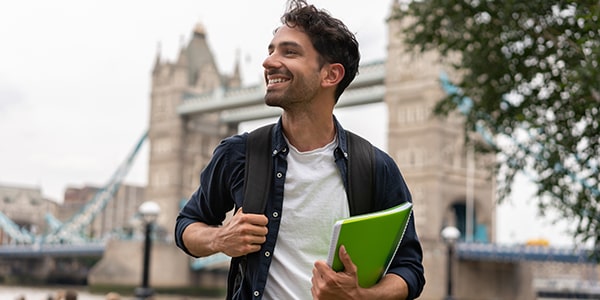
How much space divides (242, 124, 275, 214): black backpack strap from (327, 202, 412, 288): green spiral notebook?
0.27 meters

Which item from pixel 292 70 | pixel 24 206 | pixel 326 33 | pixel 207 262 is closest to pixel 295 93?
pixel 292 70

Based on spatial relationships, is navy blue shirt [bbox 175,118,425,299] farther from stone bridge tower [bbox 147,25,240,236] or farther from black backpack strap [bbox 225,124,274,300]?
stone bridge tower [bbox 147,25,240,236]

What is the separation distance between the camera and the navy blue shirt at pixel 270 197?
201 centimetres

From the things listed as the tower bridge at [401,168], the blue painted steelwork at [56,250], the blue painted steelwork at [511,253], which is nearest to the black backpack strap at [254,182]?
the tower bridge at [401,168]

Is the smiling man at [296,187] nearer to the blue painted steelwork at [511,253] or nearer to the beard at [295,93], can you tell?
the beard at [295,93]

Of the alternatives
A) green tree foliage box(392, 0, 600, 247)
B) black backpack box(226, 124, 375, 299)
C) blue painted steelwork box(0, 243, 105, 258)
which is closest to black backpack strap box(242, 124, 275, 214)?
black backpack box(226, 124, 375, 299)

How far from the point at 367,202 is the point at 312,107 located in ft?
0.81

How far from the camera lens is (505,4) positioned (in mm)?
9422

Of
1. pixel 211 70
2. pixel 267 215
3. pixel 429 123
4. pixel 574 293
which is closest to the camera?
pixel 267 215

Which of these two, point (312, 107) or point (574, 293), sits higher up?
point (312, 107)

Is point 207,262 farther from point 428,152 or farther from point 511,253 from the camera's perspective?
point 511,253

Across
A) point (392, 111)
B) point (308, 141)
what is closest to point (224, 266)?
point (392, 111)

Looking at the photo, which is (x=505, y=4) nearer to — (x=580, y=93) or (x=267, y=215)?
(x=580, y=93)

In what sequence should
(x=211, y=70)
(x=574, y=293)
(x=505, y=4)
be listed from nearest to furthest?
1. (x=505, y=4)
2. (x=574, y=293)
3. (x=211, y=70)
